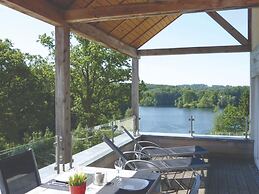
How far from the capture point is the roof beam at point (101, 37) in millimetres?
5503

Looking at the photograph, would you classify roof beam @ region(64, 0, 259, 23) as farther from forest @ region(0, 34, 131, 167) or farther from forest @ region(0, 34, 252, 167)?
forest @ region(0, 34, 131, 167)

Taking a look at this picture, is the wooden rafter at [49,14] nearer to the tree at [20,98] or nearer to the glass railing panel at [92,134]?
the glass railing panel at [92,134]

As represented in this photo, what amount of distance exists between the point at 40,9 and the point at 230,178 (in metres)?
4.53

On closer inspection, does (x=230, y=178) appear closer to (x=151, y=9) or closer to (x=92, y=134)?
(x=92, y=134)

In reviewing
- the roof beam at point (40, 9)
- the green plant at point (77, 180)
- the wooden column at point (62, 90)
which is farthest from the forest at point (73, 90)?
the green plant at point (77, 180)

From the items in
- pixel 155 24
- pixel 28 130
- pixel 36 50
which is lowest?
pixel 28 130

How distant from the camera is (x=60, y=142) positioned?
15.1 ft

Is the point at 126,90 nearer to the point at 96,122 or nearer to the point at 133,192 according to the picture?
the point at 96,122

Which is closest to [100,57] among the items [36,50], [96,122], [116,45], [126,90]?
[126,90]

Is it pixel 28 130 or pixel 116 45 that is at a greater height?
pixel 116 45

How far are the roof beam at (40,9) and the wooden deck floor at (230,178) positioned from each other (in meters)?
3.24

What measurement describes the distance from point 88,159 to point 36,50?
20.8m

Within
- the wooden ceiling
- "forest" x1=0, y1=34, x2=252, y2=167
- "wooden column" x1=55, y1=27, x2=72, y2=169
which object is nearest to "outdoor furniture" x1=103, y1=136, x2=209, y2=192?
"wooden column" x1=55, y1=27, x2=72, y2=169

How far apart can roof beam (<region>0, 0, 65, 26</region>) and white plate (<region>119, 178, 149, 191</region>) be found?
8.07 feet
